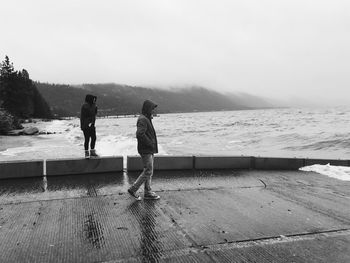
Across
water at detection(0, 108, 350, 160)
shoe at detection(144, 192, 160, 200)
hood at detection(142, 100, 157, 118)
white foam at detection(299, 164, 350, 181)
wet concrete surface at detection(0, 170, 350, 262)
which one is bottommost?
water at detection(0, 108, 350, 160)

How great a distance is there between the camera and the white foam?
32.0 ft

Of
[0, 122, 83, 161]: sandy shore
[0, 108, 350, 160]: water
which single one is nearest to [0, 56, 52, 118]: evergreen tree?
[0, 108, 350, 160]: water

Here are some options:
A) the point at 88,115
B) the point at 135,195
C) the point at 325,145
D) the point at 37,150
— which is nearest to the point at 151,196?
the point at 135,195

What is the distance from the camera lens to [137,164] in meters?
9.25

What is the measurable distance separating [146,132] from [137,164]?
3.10m

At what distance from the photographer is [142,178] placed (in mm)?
6449

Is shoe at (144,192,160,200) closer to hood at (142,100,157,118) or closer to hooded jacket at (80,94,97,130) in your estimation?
hood at (142,100,157,118)

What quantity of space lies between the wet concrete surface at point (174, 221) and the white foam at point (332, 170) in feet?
5.50

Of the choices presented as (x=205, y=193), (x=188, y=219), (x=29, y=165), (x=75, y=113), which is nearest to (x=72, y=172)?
(x=29, y=165)

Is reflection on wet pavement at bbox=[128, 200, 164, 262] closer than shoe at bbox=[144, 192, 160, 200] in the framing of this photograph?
Yes

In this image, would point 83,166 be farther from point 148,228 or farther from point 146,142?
point 148,228

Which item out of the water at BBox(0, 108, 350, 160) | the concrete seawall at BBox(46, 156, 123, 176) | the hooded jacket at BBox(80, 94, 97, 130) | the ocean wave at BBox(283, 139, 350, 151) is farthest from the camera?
the ocean wave at BBox(283, 139, 350, 151)

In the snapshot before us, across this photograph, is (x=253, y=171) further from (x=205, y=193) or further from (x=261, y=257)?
(x=261, y=257)

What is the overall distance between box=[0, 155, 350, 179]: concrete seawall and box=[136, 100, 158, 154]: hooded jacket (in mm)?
2902
